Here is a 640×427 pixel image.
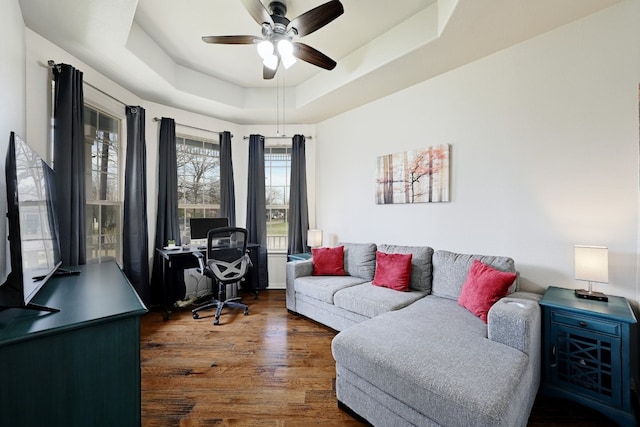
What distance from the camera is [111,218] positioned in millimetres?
3154

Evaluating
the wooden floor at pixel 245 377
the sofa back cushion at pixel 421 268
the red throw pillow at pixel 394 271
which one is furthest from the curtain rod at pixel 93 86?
the sofa back cushion at pixel 421 268

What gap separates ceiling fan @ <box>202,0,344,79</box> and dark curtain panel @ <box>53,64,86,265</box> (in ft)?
4.31

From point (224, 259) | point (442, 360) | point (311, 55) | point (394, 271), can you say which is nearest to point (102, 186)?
point (224, 259)

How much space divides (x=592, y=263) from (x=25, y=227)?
322 centimetres

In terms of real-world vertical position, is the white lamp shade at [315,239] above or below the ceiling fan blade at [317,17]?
below

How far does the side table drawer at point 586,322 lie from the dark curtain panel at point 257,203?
350 centimetres

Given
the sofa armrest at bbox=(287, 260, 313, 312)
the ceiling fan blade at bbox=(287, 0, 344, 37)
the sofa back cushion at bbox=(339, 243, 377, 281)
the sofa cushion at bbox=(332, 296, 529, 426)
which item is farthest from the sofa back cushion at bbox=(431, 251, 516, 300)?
the ceiling fan blade at bbox=(287, 0, 344, 37)

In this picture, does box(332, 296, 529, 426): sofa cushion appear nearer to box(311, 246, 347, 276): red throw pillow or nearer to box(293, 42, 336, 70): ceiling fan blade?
box(311, 246, 347, 276): red throw pillow

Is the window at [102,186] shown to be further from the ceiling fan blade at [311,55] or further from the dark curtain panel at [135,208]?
the ceiling fan blade at [311,55]

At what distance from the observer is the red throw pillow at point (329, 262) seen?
3.32 m

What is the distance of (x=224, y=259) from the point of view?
3.15 metres

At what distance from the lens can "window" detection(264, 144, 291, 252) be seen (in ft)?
14.7

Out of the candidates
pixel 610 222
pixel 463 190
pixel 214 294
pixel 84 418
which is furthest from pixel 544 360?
pixel 214 294

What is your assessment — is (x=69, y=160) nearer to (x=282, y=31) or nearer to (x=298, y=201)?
(x=282, y=31)
